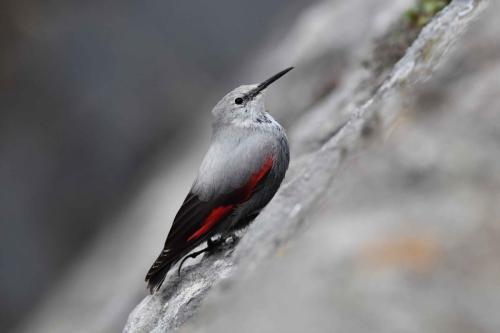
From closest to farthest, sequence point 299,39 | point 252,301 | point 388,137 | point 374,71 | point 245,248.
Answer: point 252,301, point 388,137, point 245,248, point 374,71, point 299,39

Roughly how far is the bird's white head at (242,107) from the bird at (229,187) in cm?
1

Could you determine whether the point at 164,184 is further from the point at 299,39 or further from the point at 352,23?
the point at 352,23

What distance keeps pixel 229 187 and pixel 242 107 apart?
0.84 meters

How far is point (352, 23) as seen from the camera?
8078 millimetres

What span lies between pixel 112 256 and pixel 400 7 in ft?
18.2

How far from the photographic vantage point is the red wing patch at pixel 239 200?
14.9 feet

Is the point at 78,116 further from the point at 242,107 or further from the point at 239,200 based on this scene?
the point at 239,200

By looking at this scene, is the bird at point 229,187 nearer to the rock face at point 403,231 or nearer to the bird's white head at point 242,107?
the bird's white head at point 242,107

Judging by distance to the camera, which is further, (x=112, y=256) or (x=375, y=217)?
(x=112, y=256)

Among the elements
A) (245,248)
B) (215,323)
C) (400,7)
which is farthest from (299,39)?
(215,323)

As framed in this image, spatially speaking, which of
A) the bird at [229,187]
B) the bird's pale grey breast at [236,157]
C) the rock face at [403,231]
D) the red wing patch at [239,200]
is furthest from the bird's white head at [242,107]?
the rock face at [403,231]

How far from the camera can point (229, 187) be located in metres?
4.66

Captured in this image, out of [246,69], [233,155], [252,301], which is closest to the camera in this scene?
Result: [252,301]

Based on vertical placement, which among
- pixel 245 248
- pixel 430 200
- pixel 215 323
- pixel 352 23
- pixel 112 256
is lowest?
pixel 112 256
